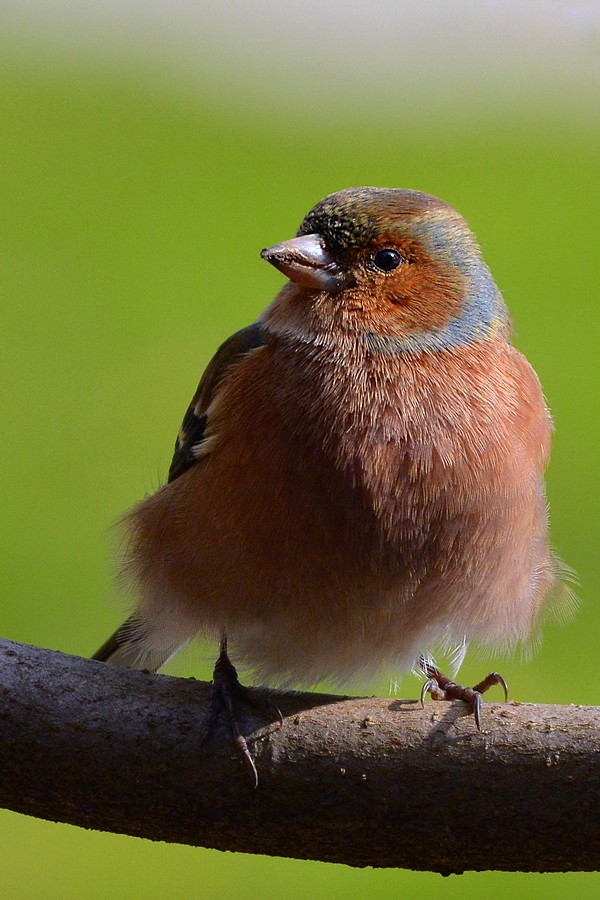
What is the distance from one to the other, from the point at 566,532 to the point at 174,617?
9.42ft

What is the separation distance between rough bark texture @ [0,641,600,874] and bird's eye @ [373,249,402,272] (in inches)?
37.2

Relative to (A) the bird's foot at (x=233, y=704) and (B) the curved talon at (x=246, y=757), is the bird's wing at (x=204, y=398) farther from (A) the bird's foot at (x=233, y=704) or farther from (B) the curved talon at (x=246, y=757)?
(B) the curved talon at (x=246, y=757)

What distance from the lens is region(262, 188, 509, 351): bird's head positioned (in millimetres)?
2473

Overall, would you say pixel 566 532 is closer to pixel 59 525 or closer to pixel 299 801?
pixel 59 525

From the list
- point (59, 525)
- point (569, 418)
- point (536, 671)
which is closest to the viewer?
point (536, 671)

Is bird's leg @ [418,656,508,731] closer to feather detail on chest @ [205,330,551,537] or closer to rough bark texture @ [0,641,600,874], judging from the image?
rough bark texture @ [0,641,600,874]

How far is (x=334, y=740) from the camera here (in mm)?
2197

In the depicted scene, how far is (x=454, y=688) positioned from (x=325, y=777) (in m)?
0.56

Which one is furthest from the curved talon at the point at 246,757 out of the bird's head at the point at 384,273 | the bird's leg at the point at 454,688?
the bird's head at the point at 384,273

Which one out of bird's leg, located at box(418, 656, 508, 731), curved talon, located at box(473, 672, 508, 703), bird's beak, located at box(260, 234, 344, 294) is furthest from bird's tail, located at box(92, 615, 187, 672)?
bird's beak, located at box(260, 234, 344, 294)

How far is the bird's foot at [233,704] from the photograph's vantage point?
7.22ft

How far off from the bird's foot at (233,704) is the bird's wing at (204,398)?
50 cm

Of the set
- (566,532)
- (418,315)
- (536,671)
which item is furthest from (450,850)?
(566,532)

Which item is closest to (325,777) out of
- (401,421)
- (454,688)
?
(454,688)
